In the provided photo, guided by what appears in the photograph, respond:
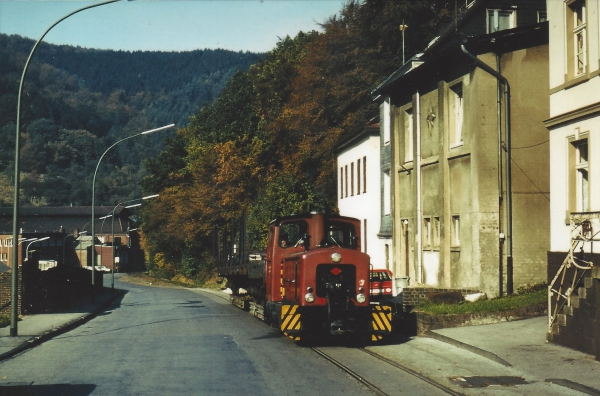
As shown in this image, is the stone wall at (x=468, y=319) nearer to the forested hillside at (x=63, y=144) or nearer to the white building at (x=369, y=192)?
the white building at (x=369, y=192)

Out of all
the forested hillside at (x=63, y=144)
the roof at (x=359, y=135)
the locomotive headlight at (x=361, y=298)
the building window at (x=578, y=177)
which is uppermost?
the forested hillside at (x=63, y=144)

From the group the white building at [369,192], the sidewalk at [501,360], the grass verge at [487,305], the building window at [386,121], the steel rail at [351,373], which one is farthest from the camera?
the white building at [369,192]

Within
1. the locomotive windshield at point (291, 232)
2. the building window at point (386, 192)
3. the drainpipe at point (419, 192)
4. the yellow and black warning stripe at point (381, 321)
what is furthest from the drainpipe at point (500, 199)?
the building window at point (386, 192)

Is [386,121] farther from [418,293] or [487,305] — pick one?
[487,305]

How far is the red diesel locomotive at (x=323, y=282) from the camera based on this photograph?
705 inches

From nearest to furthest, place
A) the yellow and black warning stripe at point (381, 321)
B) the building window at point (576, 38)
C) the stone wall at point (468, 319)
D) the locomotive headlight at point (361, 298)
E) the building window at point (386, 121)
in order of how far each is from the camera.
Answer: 1. the building window at point (576, 38)
2. the yellow and black warning stripe at point (381, 321)
3. the locomotive headlight at point (361, 298)
4. the stone wall at point (468, 319)
5. the building window at point (386, 121)

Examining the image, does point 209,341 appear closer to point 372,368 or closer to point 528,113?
point 372,368

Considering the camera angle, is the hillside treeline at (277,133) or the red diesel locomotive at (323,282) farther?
the hillside treeline at (277,133)

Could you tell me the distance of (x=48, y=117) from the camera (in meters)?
187

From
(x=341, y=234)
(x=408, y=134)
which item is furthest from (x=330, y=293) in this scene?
(x=408, y=134)

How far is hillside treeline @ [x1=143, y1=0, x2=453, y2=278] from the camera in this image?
163 feet

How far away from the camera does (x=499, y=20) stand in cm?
3003

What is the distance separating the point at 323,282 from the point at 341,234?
7.28ft

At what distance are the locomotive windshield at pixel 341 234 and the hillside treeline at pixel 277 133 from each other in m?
24.2
